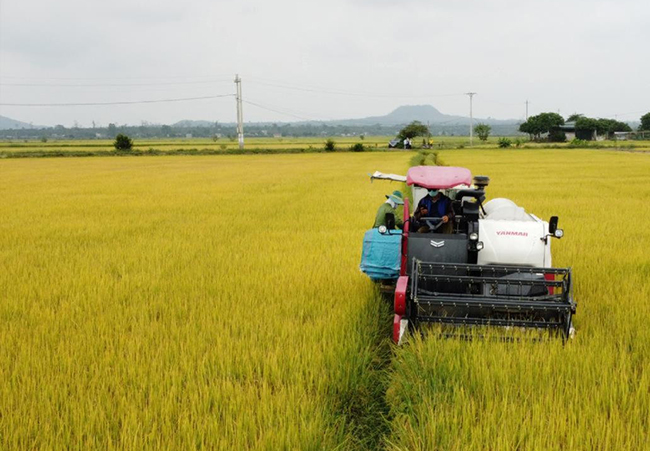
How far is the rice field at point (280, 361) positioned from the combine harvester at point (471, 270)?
0.28m

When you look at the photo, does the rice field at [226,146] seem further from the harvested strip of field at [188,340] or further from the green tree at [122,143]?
the harvested strip of field at [188,340]

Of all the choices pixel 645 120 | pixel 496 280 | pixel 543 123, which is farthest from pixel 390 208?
pixel 645 120

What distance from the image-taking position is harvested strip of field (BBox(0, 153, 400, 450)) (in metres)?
2.86

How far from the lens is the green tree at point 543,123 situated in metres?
79.6

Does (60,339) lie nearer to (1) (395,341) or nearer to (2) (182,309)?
(2) (182,309)

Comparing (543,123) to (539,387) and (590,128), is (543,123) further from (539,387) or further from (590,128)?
(539,387)

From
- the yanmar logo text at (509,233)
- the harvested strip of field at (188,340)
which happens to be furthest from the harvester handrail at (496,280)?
the harvested strip of field at (188,340)

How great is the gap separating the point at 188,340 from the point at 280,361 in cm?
79

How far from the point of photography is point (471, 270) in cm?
448

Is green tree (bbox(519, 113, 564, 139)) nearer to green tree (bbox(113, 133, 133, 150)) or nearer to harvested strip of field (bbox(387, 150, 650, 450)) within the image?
green tree (bbox(113, 133, 133, 150))

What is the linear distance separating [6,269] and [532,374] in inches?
243

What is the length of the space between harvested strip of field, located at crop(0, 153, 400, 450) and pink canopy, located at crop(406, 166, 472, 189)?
47.4 inches

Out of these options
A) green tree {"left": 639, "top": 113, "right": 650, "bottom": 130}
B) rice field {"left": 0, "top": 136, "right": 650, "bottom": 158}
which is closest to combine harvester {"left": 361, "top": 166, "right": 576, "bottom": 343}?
rice field {"left": 0, "top": 136, "right": 650, "bottom": 158}

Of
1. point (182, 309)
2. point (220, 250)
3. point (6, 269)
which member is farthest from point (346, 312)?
point (6, 269)
